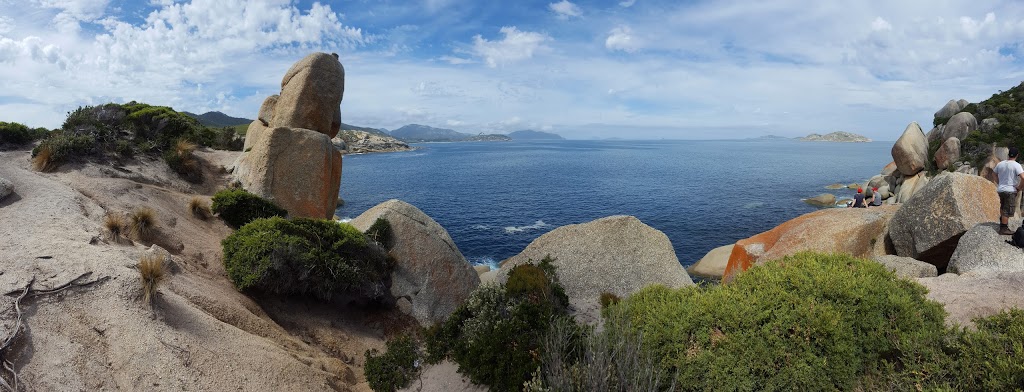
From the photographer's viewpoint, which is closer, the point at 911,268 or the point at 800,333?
the point at 800,333

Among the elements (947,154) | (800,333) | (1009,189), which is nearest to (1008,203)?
(1009,189)

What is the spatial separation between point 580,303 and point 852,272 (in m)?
7.71

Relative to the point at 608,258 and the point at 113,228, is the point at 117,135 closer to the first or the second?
the point at 113,228

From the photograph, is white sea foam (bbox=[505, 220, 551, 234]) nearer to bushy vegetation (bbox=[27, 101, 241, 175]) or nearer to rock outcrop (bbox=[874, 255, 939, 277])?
bushy vegetation (bbox=[27, 101, 241, 175])

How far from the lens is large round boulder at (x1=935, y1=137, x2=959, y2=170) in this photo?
45438mm

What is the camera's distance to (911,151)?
46344mm

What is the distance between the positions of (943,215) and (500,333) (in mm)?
16329

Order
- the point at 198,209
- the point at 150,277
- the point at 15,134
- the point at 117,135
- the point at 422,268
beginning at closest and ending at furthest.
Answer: the point at 150,277 → the point at 198,209 → the point at 422,268 → the point at 15,134 → the point at 117,135

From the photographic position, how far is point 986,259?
1370cm

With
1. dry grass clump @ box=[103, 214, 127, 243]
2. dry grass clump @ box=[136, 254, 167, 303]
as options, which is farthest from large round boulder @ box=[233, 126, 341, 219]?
dry grass clump @ box=[136, 254, 167, 303]

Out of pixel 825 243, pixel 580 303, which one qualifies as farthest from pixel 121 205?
pixel 825 243

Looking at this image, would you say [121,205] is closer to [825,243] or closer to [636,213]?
[825,243]

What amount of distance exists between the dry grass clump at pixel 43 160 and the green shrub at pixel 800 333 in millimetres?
22257

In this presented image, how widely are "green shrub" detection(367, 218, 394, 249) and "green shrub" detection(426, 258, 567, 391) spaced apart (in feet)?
22.6
